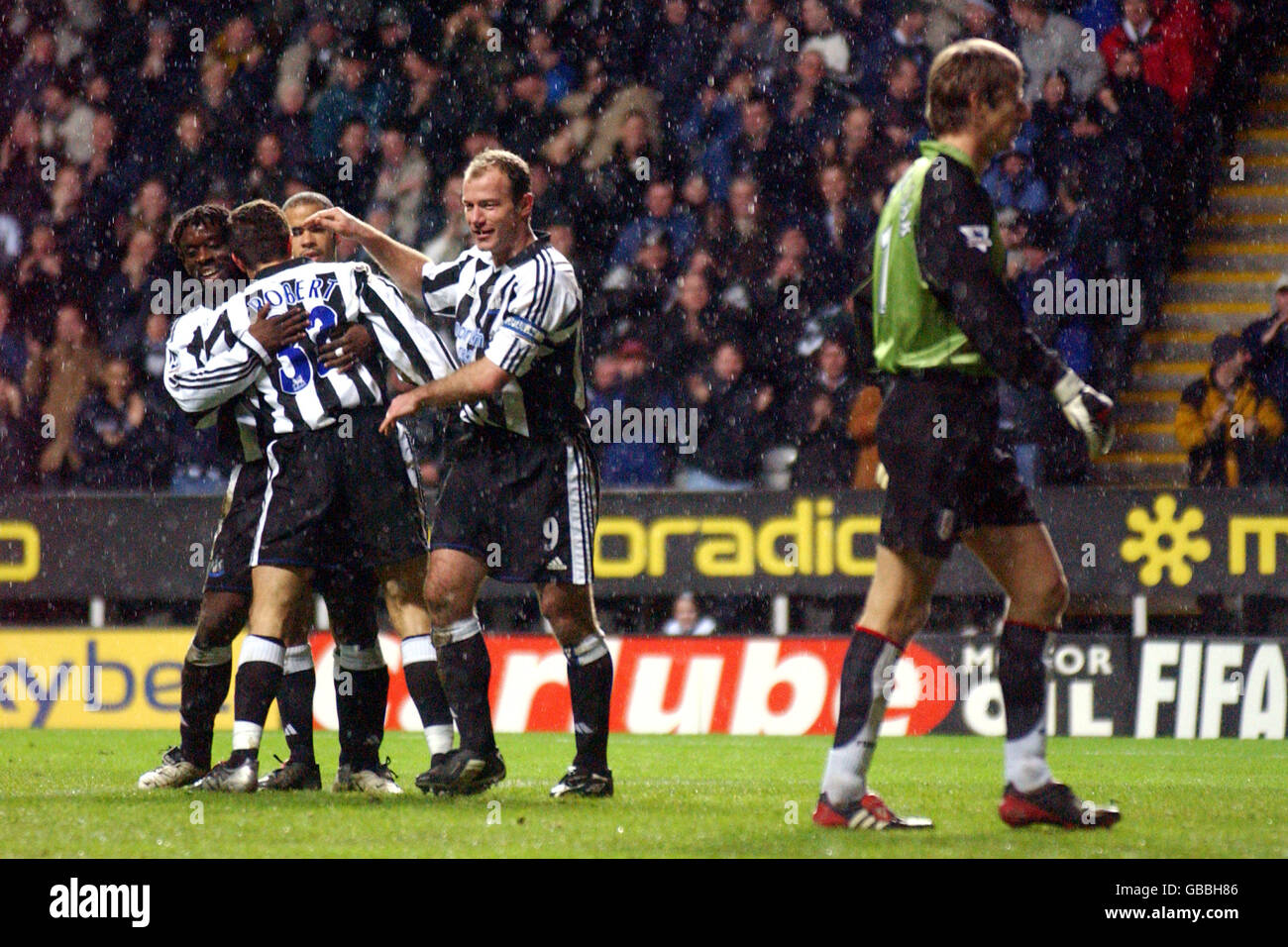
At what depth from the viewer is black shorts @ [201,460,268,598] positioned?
6.33 m

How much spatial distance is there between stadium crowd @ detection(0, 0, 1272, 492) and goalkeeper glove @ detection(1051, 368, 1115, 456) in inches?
203

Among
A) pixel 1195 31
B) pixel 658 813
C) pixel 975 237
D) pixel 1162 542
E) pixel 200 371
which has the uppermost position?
pixel 1195 31

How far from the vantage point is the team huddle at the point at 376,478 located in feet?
19.4

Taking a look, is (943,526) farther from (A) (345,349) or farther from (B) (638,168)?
(B) (638,168)

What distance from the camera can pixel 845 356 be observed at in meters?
10.2

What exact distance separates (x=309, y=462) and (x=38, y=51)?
25.7 ft

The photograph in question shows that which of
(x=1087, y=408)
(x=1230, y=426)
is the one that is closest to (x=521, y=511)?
(x=1087, y=408)

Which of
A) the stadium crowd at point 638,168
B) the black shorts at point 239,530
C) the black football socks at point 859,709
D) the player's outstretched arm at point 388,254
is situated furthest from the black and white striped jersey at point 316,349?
the stadium crowd at point 638,168

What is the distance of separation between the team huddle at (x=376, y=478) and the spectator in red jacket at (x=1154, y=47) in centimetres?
650

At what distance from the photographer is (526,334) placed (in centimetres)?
575

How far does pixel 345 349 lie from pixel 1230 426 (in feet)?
17.9
